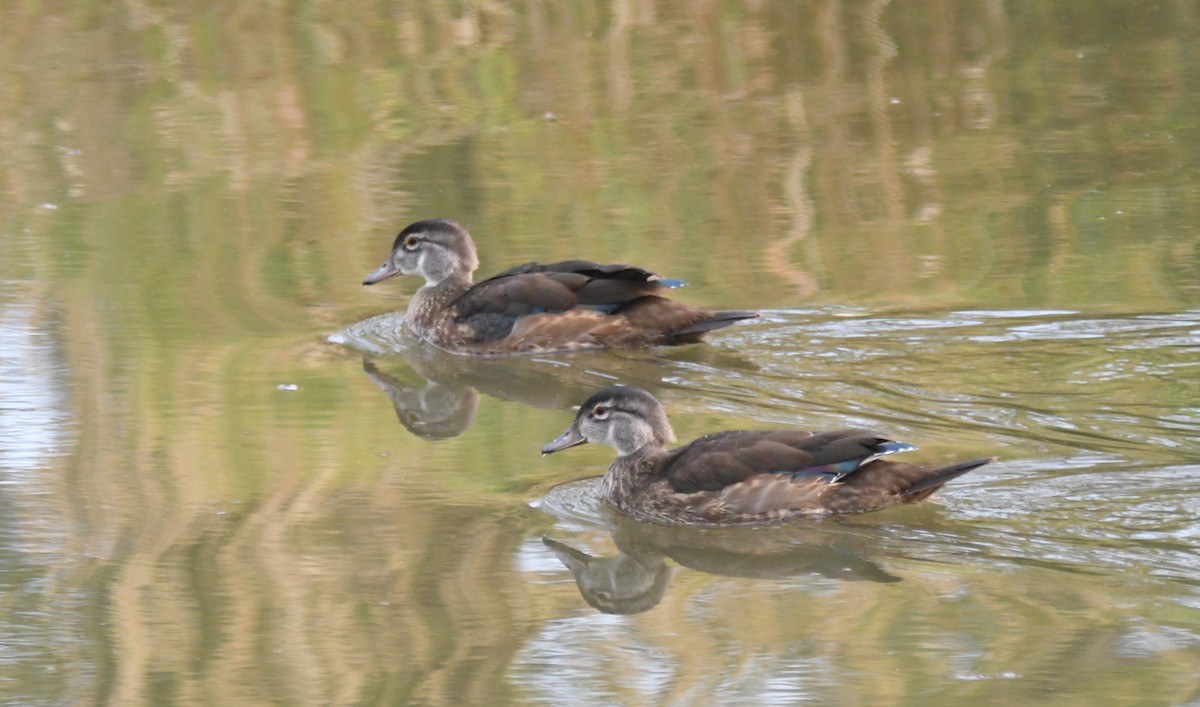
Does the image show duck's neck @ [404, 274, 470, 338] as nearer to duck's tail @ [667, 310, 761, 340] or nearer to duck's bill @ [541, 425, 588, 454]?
duck's tail @ [667, 310, 761, 340]

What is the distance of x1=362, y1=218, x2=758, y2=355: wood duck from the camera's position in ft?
34.8

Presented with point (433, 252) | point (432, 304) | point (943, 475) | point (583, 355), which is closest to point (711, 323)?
Result: point (583, 355)

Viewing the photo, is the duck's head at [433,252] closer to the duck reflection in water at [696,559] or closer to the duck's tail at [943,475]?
the duck reflection in water at [696,559]

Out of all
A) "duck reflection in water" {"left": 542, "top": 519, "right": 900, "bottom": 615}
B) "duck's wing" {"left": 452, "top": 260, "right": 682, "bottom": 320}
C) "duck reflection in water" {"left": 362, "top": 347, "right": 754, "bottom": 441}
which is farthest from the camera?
"duck's wing" {"left": 452, "top": 260, "right": 682, "bottom": 320}

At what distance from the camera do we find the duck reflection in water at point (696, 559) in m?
7.31

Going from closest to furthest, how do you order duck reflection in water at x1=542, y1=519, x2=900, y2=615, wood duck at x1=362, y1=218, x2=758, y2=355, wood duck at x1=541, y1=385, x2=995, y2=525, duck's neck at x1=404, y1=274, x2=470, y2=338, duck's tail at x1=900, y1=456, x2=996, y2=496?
duck reflection in water at x1=542, y1=519, x2=900, y2=615 < duck's tail at x1=900, y1=456, x2=996, y2=496 < wood duck at x1=541, y1=385, x2=995, y2=525 < wood duck at x1=362, y1=218, x2=758, y2=355 < duck's neck at x1=404, y1=274, x2=470, y2=338

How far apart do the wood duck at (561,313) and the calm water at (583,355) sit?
208 mm

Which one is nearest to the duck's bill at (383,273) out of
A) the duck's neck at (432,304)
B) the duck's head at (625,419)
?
the duck's neck at (432,304)

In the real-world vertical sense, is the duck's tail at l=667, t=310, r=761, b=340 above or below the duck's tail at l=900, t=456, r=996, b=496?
above

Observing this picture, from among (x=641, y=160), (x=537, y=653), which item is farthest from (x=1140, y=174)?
(x=537, y=653)

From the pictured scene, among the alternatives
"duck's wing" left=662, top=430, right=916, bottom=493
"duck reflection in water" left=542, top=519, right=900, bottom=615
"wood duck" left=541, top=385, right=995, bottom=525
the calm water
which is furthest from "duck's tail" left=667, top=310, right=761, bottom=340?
"duck reflection in water" left=542, top=519, right=900, bottom=615

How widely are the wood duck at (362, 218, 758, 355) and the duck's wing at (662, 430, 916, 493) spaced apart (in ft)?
7.29

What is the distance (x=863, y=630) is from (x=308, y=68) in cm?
1165

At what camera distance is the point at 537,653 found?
21.8ft
